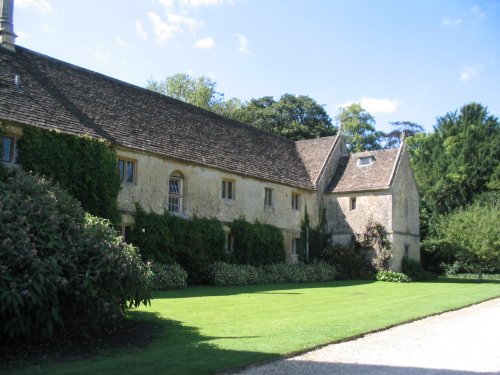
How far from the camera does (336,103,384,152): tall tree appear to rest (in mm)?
62469

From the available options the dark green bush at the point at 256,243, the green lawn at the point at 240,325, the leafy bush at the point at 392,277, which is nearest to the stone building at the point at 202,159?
the dark green bush at the point at 256,243

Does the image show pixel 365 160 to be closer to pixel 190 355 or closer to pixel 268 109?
pixel 268 109

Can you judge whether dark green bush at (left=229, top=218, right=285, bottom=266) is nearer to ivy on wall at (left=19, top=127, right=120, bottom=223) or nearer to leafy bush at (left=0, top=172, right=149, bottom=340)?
ivy on wall at (left=19, top=127, right=120, bottom=223)

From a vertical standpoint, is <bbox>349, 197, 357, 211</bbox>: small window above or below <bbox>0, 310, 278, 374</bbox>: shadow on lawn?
above

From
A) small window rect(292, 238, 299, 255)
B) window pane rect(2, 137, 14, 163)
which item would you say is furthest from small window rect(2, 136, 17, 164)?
small window rect(292, 238, 299, 255)

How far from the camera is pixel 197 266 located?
75.8ft

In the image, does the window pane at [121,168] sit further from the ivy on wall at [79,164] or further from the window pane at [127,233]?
the window pane at [127,233]

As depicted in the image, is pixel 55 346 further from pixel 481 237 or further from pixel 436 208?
pixel 436 208

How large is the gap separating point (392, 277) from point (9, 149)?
22109mm

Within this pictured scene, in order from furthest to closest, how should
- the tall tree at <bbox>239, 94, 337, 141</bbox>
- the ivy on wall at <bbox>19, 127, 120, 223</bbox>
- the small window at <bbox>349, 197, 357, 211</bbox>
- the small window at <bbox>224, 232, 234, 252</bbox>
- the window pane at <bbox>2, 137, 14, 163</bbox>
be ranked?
the tall tree at <bbox>239, 94, 337, 141</bbox> → the small window at <bbox>349, 197, 357, 211</bbox> → the small window at <bbox>224, 232, 234, 252</bbox> → the ivy on wall at <bbox>19, 127, 120, 223</bbox> → the window pane at <bbox>2, 137, 14, 163</bbox>

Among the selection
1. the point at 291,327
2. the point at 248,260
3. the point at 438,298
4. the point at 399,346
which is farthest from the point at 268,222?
the point at 399,346

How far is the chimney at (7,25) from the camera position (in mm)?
21453

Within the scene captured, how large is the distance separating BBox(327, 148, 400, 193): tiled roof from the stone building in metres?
0.07

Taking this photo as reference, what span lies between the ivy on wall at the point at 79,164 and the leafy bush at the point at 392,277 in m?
17.2
